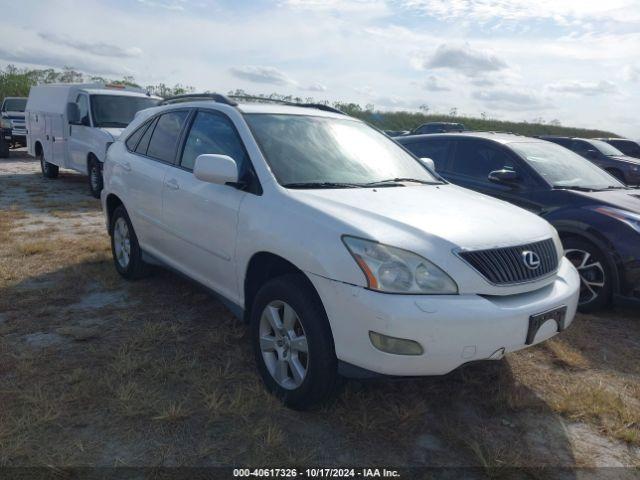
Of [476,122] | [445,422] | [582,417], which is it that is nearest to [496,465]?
[445,422]

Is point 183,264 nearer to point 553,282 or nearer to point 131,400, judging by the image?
point 131,400

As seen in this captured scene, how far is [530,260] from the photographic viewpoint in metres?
2.90

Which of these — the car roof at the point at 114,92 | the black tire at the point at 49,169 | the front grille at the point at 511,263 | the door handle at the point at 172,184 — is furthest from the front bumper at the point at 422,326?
the black tire at the point at 49,169

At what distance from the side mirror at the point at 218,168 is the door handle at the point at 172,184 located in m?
0.80

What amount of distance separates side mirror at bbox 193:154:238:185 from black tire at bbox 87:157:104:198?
7.71 meters

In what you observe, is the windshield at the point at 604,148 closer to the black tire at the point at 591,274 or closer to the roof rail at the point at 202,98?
the black tire at the point at 591,274

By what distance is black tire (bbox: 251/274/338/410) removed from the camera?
2.71 meters

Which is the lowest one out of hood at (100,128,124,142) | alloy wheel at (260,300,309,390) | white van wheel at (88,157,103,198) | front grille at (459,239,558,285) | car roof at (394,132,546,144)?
white van wheel at (88,157,103,198)

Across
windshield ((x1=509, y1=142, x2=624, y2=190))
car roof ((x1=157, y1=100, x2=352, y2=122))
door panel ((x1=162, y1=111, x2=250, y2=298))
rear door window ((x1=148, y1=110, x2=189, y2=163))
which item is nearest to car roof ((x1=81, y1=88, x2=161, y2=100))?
rear door window ((x1=148, y1=110, x2=189, y2=163))

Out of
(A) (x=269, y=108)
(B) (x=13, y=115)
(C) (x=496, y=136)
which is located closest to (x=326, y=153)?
(A) (x=269, y=108)

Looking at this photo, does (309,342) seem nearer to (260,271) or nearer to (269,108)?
(260,271)

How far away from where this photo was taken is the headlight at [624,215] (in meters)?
4.57

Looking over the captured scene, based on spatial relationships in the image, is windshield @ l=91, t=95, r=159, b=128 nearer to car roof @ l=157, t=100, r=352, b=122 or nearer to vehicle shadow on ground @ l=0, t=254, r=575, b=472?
car roof @ l=157, t=100, r=352, b=122

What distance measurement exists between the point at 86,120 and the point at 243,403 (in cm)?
921
